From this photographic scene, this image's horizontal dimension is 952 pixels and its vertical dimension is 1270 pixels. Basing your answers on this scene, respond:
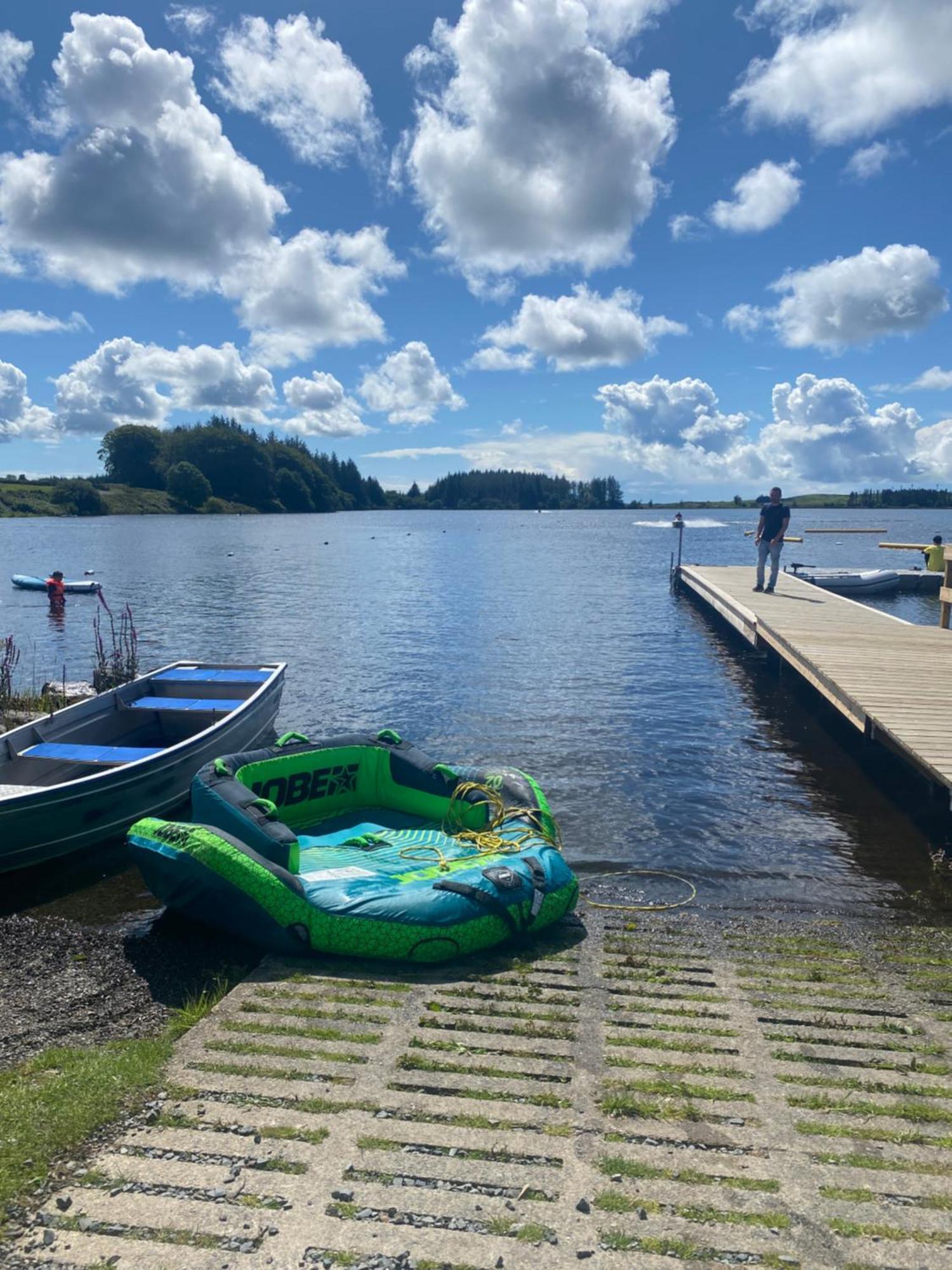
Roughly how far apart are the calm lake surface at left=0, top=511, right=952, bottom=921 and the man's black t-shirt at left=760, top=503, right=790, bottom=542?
3.52 metres

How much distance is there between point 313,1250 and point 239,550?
67.8 meters

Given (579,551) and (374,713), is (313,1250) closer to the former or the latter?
(374,713)

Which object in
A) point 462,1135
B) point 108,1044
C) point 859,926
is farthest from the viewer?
point 859,926

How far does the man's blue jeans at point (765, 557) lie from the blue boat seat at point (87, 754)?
18268 mm

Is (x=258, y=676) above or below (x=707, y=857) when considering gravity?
above

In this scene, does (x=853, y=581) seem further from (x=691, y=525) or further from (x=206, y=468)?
(x=206, y=468)

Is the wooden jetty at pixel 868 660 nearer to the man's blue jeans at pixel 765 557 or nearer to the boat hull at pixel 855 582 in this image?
the man's blue jeans at pixel 765 557

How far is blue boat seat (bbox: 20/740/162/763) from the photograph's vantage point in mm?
10742

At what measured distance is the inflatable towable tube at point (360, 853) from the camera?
6.99 m

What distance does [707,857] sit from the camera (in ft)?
34.7

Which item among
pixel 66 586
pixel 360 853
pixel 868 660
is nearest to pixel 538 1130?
pixel 360 853

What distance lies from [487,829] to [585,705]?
9.55 m

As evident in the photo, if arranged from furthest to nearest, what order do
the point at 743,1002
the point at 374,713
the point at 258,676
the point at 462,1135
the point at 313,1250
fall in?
the point at 374,713 < the point at 258,676 < the point at 743,1002 < the point at 462,1135 < the point at 313,1250

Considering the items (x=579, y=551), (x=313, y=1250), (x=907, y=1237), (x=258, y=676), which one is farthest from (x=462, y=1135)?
(x=579, y=551)
